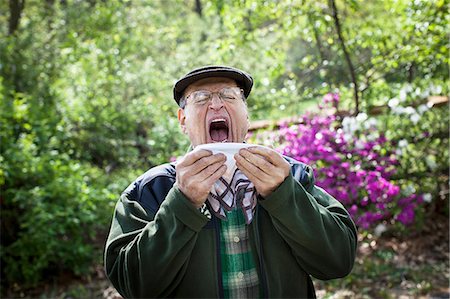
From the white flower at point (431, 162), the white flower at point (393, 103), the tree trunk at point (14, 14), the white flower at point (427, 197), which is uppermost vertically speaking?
the tree trunk at point (14, 14)

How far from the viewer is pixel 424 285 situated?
457 cm

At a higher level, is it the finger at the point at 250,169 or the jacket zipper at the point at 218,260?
the finger at the point at 250,169

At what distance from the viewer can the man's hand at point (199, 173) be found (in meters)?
1.59

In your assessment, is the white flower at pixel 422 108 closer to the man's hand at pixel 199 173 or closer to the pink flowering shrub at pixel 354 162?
the pink flowering shrub at pixel 354 162

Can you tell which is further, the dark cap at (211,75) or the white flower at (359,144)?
the white flower at (359,144)

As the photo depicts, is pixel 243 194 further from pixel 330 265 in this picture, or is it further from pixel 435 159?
pixel 435 159

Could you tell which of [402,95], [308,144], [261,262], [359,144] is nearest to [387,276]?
[359,144]

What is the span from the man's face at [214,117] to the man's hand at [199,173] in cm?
30

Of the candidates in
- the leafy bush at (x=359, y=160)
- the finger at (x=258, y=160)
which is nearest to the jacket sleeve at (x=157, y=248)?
the finger at (x=258, y=160)

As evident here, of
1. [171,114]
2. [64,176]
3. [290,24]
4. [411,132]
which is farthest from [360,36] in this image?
[64,176]

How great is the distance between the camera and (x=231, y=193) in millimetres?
1692

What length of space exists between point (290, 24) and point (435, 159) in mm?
1932

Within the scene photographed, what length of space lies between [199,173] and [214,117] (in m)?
0.35

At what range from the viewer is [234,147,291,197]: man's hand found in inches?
63.2
